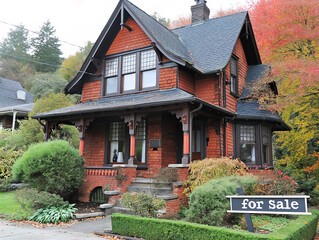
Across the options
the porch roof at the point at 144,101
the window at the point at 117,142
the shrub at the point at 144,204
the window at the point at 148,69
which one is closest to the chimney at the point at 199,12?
the window at the point at 148,69

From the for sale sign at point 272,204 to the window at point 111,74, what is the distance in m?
9.98

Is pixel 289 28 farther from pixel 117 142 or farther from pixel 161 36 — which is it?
pixel 117 142

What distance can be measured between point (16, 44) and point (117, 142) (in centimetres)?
5148

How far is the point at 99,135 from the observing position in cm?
1428

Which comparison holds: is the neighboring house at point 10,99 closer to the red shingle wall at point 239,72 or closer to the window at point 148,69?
the window at point 148,69

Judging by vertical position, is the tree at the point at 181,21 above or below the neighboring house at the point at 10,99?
above

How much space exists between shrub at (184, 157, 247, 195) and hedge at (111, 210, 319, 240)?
2516 mm

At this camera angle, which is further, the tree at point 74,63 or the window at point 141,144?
the tree at point 74,63

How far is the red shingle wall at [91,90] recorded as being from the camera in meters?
14.9

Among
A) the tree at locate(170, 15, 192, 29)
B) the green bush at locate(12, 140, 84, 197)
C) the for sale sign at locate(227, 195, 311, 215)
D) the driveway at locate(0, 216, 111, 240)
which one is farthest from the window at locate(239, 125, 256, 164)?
the tree at locate(170, 15, 192, 29)

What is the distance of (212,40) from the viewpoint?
1492cm

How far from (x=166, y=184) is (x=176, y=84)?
4.36 m

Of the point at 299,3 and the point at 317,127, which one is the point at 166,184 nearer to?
the point at 317,127

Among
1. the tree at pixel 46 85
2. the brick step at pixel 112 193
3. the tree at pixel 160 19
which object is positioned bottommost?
the brick step at pixel 112 193
